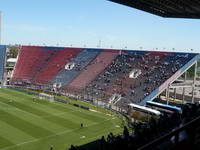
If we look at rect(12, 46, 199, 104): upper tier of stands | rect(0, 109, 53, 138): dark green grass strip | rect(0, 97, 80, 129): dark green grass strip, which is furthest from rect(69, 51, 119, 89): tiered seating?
rect(0, 109, 53, 138): dark green grass strip

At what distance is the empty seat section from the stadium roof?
41407 millimetres

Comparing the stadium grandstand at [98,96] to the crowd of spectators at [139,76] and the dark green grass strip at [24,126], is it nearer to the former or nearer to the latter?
the crowd of spectators at [139,76]

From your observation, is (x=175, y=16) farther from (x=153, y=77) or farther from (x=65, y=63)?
(x=65, y=63)

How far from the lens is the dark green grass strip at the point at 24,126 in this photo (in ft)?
90.0

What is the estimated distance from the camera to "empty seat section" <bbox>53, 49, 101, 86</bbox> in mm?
57638

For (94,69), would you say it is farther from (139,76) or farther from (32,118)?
(32,118)

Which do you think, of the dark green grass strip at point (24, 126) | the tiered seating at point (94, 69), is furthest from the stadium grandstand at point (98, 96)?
the tiered seating at point (94, 69)

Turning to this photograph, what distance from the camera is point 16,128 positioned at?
28828 millimetres

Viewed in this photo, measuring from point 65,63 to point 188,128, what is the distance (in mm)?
61127

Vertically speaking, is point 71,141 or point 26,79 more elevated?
point 26,79

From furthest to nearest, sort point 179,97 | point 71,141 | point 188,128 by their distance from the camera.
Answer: point 179,97 → point 71,141 → point 188,128

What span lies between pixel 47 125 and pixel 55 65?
117 feet

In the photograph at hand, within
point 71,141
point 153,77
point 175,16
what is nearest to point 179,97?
point 153,77

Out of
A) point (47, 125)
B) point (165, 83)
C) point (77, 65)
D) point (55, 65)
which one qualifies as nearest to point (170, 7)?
point (47, 125)
